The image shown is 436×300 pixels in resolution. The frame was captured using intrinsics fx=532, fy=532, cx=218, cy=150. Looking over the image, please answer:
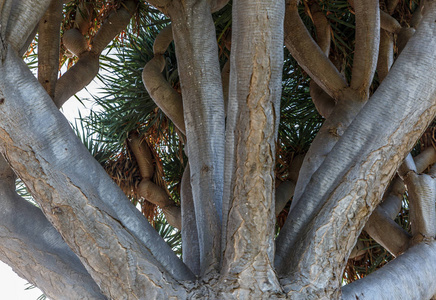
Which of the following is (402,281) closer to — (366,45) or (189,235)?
(189,235)

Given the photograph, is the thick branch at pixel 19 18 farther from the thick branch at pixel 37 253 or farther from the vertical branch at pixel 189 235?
the vertical branch at pixel 189 235

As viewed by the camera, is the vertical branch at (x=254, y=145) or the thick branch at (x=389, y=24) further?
the thick branch at (x=389, y=24)

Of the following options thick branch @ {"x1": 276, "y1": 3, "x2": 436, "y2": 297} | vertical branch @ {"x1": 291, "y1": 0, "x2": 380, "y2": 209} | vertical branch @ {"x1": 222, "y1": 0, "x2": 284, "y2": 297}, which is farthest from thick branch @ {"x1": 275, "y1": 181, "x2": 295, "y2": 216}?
vertical branch @ {"x1": 222, "y1": 0, "x2": 284, "y2": 297}

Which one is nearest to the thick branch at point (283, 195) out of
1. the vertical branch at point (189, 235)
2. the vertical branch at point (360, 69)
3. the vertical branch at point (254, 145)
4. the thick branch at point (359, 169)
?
the vertical branch at point (189, 235)

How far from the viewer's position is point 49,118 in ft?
5.02

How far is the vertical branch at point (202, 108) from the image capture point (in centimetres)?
188

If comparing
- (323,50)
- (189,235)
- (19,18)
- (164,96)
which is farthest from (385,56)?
(19,18)

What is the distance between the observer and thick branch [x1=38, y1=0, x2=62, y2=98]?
2.38 metres

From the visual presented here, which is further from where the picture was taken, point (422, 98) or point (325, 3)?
point (325, 3)

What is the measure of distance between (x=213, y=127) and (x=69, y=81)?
94cm

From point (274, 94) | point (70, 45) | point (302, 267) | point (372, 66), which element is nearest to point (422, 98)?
point (274, 94)

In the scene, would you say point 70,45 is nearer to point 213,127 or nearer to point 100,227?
point 213,127

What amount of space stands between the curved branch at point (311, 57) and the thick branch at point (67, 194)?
1.43m

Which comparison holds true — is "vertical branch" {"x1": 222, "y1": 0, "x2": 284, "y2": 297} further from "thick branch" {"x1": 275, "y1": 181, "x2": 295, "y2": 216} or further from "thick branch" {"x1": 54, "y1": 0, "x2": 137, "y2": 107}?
"thick branch" {"x1": 275, "y1": 181, "x2": 295, "y2": 216}
